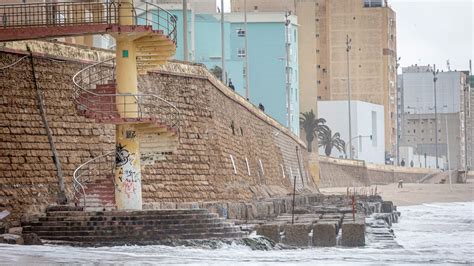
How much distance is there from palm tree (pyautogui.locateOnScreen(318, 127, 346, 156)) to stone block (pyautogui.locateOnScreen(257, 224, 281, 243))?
84921 mm

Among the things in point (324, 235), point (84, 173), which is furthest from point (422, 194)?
point (84, 173)

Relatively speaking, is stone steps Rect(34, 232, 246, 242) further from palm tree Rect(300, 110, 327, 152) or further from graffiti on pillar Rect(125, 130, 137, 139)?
palm tree Rect(300, 110, 327, 152)

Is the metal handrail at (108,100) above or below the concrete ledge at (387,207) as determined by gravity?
above

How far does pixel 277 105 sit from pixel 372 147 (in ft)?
136

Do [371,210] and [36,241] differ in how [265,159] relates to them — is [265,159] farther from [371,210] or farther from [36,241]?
[36,241]

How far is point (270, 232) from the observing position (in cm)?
3152

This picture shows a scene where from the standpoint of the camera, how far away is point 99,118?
95.7ft

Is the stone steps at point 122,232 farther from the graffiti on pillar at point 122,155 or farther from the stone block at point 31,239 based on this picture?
the graffiti on pillar at point 122,155

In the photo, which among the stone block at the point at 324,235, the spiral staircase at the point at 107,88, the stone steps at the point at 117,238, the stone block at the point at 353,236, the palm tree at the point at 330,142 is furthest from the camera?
the palm tree at the point at 330,142

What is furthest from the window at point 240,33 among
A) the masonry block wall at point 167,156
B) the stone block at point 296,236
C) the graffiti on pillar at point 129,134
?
the graffiti on pillar at point 129,134

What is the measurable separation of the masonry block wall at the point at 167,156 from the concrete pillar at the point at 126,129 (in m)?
2.70

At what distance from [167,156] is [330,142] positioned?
3163 inches

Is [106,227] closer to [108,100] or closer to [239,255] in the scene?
[239,255]

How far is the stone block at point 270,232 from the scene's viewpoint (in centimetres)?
3135
